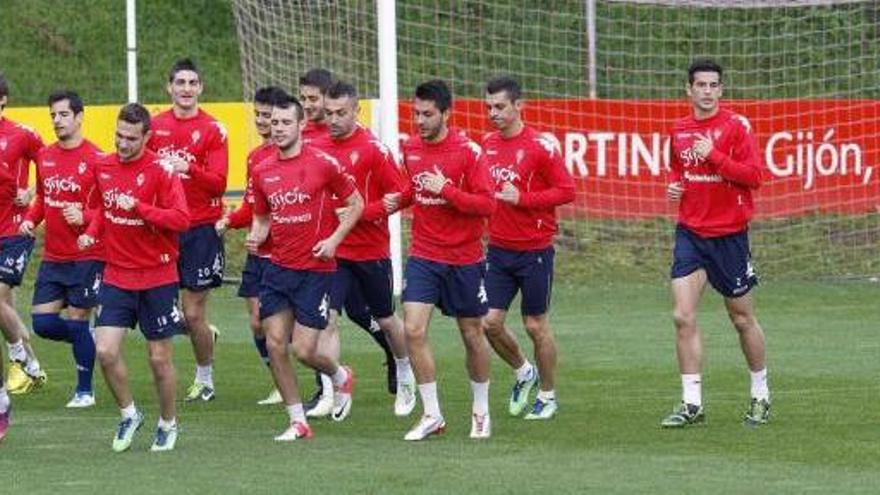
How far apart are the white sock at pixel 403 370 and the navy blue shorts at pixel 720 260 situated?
2206mm

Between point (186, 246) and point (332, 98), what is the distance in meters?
2.80

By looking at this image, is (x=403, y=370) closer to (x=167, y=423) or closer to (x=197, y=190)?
(x=197, y=190)

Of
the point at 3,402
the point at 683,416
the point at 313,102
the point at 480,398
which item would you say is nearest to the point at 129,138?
the point at 3,402

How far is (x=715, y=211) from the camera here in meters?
14.4

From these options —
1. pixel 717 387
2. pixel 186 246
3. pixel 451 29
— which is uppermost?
pixel 451 29

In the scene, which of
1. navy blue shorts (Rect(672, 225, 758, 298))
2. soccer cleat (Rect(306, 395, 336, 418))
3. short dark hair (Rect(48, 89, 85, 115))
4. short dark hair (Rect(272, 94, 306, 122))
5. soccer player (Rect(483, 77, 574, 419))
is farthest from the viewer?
short dark hair (Rect(48, 89, 85, 115))

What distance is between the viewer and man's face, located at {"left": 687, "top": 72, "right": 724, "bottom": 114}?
46.6 feet

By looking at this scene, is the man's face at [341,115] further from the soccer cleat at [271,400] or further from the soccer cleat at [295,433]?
the soccer cleat at [271,400]

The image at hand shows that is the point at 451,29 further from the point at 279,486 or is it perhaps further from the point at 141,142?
the point at 279,486

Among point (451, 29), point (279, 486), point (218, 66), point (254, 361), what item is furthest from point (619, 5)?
point (279, 486)

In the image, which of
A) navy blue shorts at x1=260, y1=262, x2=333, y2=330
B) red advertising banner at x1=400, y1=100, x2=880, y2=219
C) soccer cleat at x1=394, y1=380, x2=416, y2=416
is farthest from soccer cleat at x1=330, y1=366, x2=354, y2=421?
red advertising banner at x1=400, y1=100, x2=880, y2=219

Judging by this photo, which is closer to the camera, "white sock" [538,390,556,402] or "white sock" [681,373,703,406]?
"white sock" [681,373,703,406]

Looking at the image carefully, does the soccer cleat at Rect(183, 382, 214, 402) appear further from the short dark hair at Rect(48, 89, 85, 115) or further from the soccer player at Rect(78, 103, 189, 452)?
the soccer player at Rect(78, 103, 189, 452)

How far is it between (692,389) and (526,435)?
1093 mm
